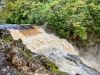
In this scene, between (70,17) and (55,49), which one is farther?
(70,17)

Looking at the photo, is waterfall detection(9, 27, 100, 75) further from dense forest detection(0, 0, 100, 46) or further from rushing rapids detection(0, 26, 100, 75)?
dense forest detection(0, 0, 100, 46)

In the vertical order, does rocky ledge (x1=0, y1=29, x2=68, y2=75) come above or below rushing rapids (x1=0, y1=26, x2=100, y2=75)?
above

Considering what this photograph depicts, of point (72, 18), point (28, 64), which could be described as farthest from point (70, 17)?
point (28, 64)

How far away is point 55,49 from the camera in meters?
13.5

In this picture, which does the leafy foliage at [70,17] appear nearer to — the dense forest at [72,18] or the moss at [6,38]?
the dense forest at [72,18]

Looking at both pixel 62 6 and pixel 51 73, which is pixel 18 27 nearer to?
pixel 62 6

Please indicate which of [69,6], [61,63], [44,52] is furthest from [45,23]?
[61,63]

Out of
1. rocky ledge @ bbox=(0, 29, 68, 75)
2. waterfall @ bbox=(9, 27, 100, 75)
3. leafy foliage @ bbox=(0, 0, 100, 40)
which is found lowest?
waterfall @ bbox=(9, 27, 100, 75)

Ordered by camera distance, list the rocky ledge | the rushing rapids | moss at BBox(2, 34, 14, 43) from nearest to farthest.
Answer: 1. the rocky ledge
2. the rushing rapids
3. moss at BBox(2, 34, 14, 43)

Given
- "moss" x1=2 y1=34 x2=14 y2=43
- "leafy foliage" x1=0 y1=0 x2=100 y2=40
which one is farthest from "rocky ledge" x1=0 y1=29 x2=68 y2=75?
"leafy foliage" x1=0 y1=0 x2=100 y2=40

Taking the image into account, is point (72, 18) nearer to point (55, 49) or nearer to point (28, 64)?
point (55, 49)

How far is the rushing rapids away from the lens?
10.8m

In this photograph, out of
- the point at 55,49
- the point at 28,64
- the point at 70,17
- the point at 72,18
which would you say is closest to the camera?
the point at 28,64

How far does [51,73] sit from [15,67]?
1.36 m
